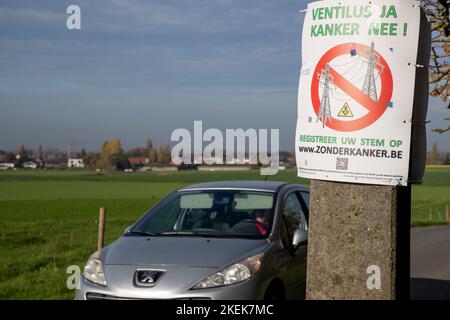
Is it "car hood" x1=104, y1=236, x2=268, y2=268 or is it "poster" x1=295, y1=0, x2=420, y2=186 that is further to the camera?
"car hood" x1=104, y1=236, x2=268, y2=268

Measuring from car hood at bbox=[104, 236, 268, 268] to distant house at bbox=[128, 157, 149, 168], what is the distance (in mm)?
Result: 105620

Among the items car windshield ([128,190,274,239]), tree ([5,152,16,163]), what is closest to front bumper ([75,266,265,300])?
car windshield ([128,190,274,239])

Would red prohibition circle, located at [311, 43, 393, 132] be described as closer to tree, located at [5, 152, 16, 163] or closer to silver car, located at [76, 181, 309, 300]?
silver car, located at [76, 181, 309, 300]

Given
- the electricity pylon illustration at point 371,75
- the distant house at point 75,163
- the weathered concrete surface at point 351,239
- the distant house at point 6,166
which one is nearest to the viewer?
the weathered concrete surface at point 351,239

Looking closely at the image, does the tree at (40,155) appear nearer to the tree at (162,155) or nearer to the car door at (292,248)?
the tree at (162,155)

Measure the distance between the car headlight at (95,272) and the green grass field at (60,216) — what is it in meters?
2.41

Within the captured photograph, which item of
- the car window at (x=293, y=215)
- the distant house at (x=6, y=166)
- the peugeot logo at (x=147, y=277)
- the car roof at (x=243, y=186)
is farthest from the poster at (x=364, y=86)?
the distant house at (x=6, y=166)

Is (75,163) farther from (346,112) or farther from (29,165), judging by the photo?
(346,112)

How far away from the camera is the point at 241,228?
7016 mm

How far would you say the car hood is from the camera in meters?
6.12

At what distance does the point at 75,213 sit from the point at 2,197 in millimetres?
19038

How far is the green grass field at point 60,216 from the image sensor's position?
1073 cm
